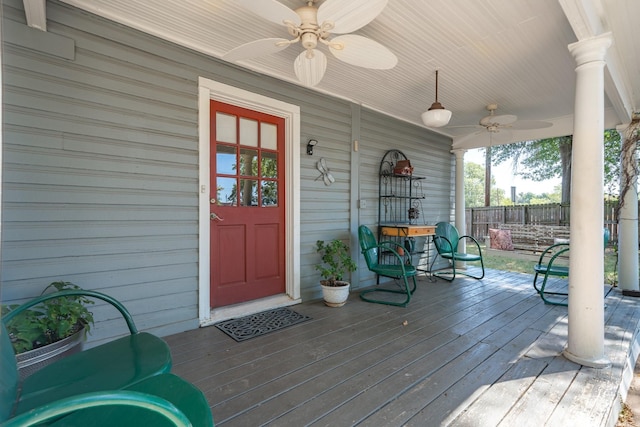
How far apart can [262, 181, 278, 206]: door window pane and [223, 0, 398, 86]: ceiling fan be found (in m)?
1.23

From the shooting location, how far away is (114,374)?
1.20 meters

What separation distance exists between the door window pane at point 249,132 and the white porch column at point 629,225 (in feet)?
14.6

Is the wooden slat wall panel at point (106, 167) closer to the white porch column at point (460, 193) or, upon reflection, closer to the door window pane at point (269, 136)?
the door window pane at point (269, 136)

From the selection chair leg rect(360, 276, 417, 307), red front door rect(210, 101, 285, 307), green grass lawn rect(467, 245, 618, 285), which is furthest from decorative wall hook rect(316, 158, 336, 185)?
green grass lawn rect(467, 245, 618, 285)

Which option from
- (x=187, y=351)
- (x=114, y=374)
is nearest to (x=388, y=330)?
(x=187, y=351)

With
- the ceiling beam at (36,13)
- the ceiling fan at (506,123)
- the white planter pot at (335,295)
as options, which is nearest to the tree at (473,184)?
the ceiling fan at (506,123)

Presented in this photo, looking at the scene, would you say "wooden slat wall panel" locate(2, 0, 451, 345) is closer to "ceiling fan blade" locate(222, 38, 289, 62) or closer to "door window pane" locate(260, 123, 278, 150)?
"door window pane" locate(260, 123, 278, 150)

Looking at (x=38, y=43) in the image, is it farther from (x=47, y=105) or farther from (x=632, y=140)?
(x=632, y=140)

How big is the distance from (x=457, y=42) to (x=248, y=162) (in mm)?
2175

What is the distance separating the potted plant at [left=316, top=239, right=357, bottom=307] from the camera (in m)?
3.26

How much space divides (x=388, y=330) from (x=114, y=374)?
2063mm

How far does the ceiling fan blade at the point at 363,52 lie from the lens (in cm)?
201

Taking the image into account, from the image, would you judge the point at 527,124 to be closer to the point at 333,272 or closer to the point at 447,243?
the point at 447,243

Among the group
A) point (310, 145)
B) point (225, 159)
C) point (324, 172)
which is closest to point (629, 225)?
point (324, 172)
